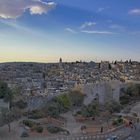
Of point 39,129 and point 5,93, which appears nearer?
point 39,129

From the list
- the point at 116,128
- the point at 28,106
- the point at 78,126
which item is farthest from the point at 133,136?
the point at 28,106

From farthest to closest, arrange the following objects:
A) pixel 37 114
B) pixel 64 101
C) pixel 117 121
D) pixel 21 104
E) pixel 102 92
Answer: pixel 102 92, pixel 64 101, pixel 21 104, pixel 37 114, pixel 117 121

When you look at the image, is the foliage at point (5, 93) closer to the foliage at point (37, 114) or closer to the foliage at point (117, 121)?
the foliage at point (37, 114)

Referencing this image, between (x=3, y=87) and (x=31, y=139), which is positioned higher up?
(x=3, y=87)

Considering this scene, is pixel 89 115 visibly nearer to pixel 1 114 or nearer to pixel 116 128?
pixel 116 128

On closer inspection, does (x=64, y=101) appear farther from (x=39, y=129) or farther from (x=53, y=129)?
(x=39, y=129)

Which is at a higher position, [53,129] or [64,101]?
[64,101]

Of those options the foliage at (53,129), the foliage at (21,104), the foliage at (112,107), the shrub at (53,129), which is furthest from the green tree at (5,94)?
the foliage at (112,107)

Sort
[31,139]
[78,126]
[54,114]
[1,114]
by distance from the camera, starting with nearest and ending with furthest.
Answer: [31,139] → [1,114] → [78,126] → [54,114]

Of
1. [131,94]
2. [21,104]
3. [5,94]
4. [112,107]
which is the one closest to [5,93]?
[5,94]

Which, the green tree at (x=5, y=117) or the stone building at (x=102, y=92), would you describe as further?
the stone building at (x=102, y=92)

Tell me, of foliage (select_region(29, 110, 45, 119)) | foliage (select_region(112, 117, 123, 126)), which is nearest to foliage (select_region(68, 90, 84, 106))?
foliage (select_region(29, 110, 45, 119))
